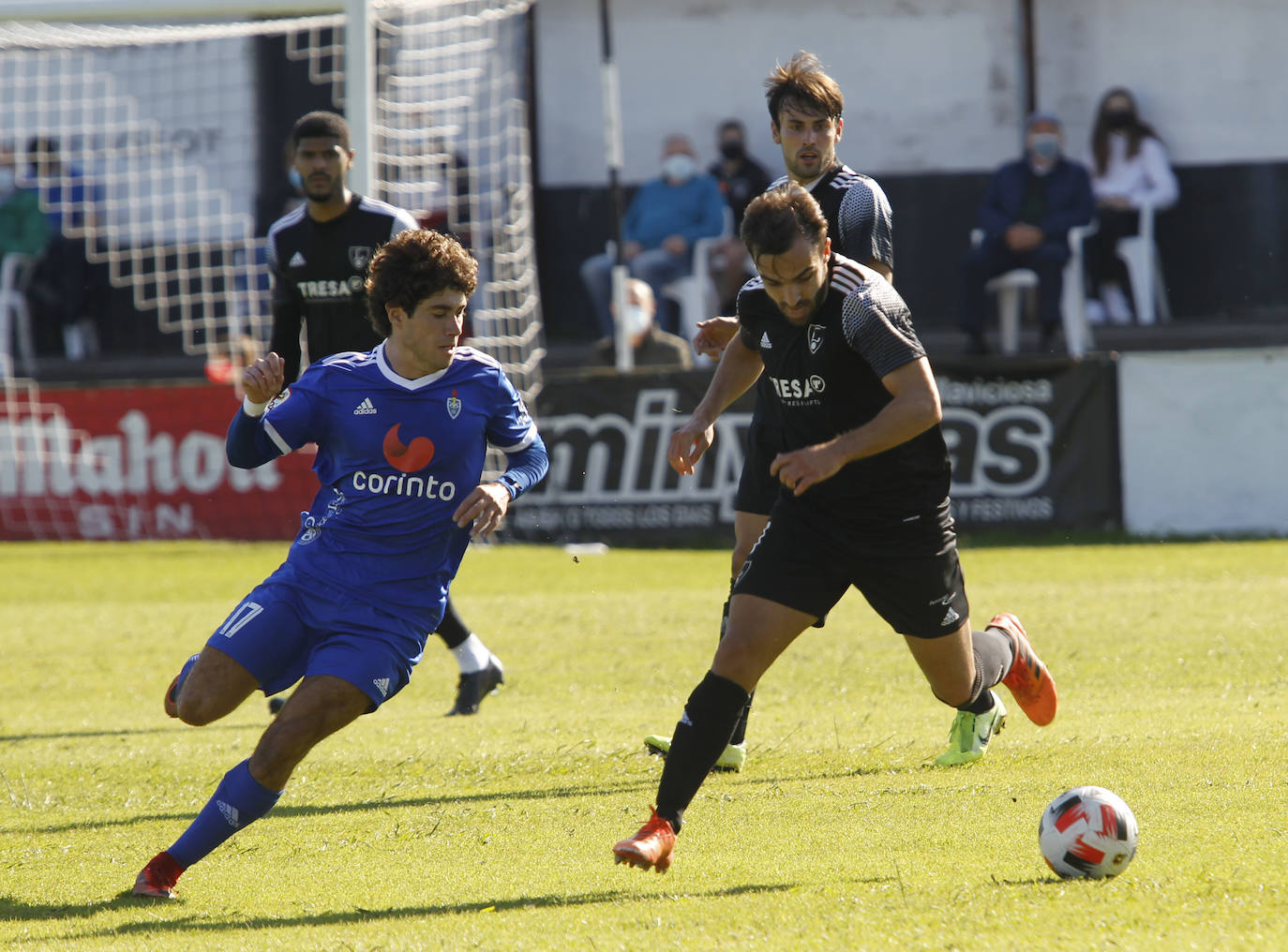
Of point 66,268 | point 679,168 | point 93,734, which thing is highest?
point 679,168

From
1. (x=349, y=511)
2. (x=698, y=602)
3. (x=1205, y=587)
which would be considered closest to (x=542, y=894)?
(x=349, y=511)

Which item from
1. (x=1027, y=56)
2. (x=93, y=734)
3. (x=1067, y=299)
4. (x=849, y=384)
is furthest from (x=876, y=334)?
(x=1027, y=56)

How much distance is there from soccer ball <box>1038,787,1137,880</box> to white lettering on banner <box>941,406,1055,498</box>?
959cm

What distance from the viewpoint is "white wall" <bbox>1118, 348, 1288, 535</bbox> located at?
13.9 meters

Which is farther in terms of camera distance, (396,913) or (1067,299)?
(1067,299)

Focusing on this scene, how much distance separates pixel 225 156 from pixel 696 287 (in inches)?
251

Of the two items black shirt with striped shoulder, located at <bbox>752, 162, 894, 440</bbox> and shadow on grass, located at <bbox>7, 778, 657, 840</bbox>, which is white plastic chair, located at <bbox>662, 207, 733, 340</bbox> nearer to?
black shirt with striped shoulder, located at <bbox>752, 162, 894, 440</bbox>

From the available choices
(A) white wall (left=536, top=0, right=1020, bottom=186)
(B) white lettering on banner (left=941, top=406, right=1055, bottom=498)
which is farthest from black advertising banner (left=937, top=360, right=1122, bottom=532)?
(A) white wall (left=536, top=0, right=1020, bottom=186)

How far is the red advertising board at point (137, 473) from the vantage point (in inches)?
582

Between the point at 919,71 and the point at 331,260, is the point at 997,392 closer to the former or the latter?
the point at 919,71

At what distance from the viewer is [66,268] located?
62.0 feet

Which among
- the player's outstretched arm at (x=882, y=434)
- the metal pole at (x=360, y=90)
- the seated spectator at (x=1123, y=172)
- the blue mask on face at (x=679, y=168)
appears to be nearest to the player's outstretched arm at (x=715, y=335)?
the player's outstretched arm at (x=882, y=434)

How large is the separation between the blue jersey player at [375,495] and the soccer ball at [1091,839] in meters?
1.84

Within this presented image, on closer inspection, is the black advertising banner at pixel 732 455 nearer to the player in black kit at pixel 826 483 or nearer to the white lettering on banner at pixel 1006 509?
the white lettering on banner at pixel 1006 509
